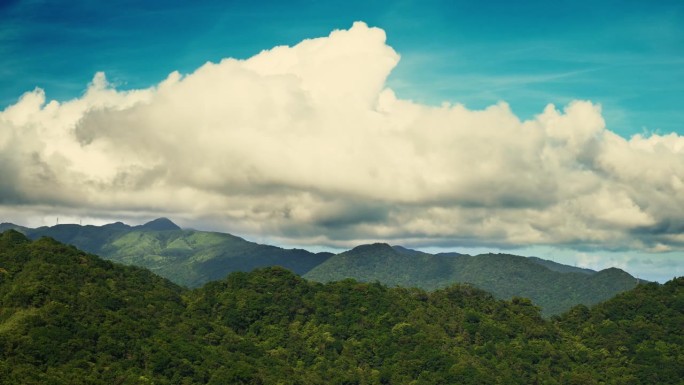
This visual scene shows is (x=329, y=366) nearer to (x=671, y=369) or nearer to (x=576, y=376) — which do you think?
(x=576, y=376)

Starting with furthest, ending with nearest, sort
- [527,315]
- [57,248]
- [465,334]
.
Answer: [527,315] < [465,334] < [57,248]

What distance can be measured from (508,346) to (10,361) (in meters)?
98.4

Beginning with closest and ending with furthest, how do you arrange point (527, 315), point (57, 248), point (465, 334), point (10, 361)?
1. point (10, 361)
2. point (57, 248)
3. point (465, 334)
4. point (527, 315)

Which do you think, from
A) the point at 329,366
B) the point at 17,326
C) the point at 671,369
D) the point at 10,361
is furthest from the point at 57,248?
the point at 671,369

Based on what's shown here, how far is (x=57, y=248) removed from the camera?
143 metres

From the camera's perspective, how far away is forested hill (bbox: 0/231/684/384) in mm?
117062

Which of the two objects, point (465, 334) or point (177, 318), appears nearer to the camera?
point (177, 318)


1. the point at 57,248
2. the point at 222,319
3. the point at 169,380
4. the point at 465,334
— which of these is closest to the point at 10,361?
the point at 169,380

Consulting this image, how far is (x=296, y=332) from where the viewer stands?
518 ft

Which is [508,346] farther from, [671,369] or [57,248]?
[57,248]

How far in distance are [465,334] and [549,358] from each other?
1761 centimetres

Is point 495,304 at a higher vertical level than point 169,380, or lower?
higher

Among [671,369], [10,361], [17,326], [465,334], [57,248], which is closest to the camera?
[10,361]

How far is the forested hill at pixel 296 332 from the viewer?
4609 inches
